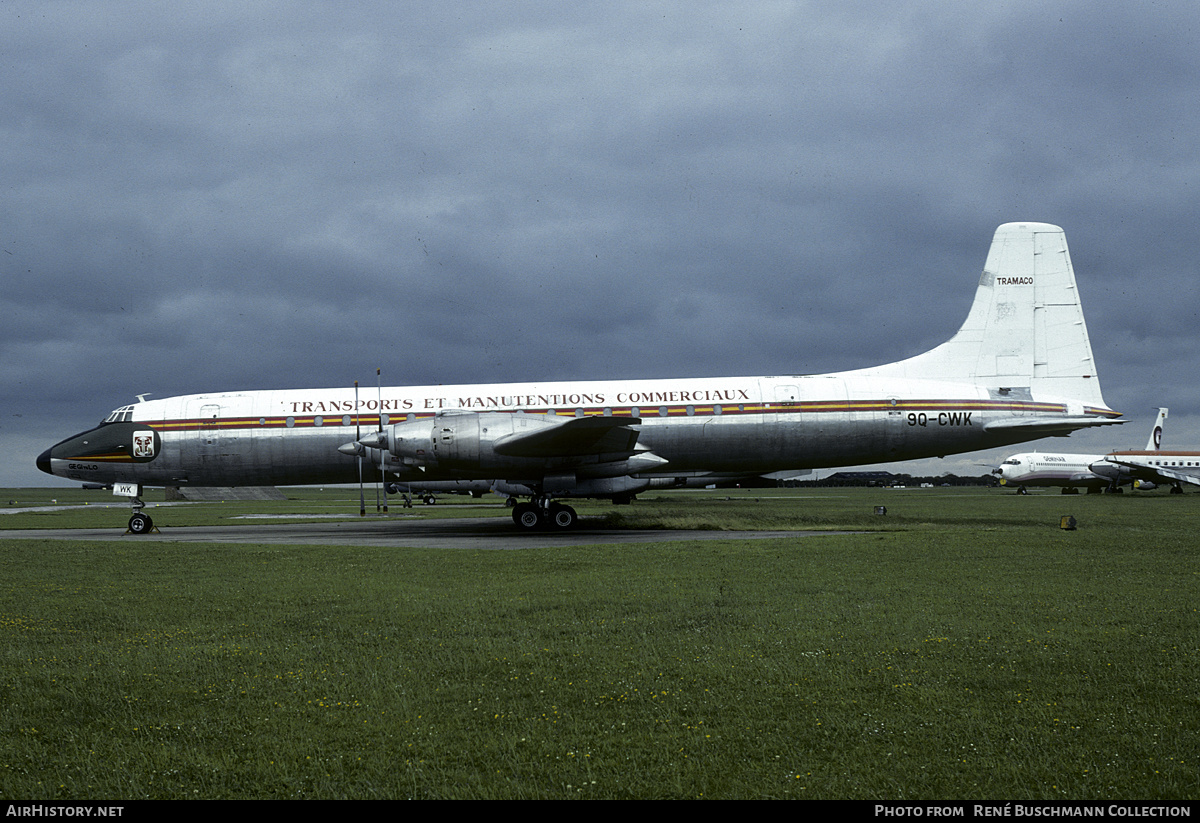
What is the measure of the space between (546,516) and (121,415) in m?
13.7

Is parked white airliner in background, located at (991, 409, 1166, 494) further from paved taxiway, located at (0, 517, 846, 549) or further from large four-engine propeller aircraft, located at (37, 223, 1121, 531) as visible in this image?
paved taxiway, located at (0, 517, 846, 549)

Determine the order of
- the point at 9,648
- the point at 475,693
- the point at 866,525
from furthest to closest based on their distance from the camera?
1. the point at 866,525
2. the point at 9,648
3. the point at 475,693

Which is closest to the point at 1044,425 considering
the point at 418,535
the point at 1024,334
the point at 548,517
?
the point at 1024,334

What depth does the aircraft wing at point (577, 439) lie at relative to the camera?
21156mm

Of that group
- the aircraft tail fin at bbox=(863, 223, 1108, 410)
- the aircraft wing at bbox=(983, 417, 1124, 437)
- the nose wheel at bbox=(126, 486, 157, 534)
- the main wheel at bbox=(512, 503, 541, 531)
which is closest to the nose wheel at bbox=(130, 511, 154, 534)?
the nose wheel at bbox=(126, 486, 157, 534)

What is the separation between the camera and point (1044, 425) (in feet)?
83.9

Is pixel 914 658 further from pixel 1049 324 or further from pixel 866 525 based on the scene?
pixel 1049 324

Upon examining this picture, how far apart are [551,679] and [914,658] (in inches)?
119

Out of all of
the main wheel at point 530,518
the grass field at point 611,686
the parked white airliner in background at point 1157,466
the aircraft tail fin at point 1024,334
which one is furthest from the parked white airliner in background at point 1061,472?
the grass field at point 611,686

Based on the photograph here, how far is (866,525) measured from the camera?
2420 cm

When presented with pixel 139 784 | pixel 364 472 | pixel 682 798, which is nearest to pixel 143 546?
pixel 364 472

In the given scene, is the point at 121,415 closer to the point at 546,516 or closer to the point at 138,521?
the point at 138,521

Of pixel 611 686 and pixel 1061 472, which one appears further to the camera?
pixel 1061 472

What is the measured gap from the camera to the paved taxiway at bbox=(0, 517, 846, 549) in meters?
20.1
